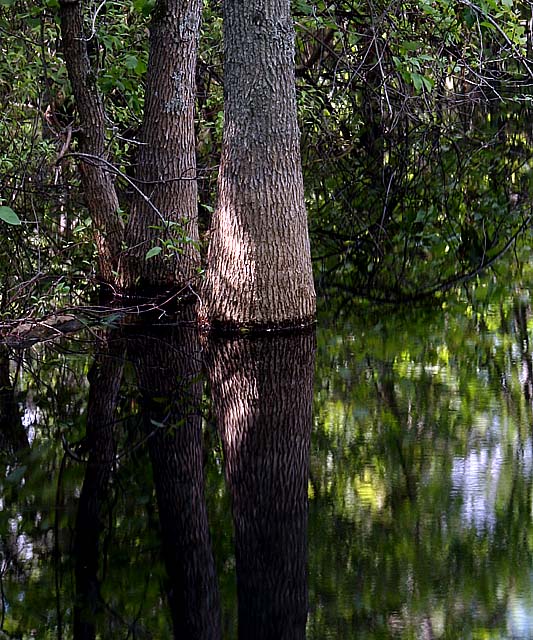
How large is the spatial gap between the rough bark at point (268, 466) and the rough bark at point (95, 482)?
580 mm

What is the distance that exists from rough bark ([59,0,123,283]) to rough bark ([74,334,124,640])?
59.2 inches

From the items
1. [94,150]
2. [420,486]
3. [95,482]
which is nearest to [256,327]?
[94,150]

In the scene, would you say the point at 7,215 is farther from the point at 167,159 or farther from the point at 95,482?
the point at 167,159

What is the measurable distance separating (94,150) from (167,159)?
0.73 metres

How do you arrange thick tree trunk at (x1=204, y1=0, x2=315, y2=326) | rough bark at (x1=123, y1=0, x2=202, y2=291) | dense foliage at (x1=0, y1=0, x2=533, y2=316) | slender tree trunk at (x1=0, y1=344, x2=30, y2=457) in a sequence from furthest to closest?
dense foliage at (x1=0, y1=0, x2=533, y2=316) → rough bark at (x1=123, y1=0, x2=202, y2=291) → thick tree trunk at (x1=204, y1=0, x2=315, y2=326) → slender tree trunk at (x1=0, y1=344, x2=30, y2=457)

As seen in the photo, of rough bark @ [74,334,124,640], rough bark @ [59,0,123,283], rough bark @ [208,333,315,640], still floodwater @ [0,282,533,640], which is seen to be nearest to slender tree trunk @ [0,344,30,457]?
still floodwater @ [0,282,533,640]

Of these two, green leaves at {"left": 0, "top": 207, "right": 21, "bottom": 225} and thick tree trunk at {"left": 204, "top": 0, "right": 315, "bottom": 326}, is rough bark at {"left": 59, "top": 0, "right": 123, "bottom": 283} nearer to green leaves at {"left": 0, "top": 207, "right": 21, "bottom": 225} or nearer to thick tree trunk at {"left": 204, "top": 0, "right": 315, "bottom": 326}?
thick tree trunk at {"left": 204, "top": 0, "right": 315, "bottom": 326}

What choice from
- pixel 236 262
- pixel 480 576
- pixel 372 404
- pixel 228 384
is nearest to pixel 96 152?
pixel 236 262

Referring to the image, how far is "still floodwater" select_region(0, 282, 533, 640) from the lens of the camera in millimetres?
4262

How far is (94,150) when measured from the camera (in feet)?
33.2

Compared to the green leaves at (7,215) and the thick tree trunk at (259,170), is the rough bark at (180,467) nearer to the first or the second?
the thick tree trunk at (259,170)

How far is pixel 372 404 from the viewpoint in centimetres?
692

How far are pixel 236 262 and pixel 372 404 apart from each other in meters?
1.96

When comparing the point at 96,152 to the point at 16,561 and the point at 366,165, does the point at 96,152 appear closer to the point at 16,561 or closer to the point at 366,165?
the point at 16,561
